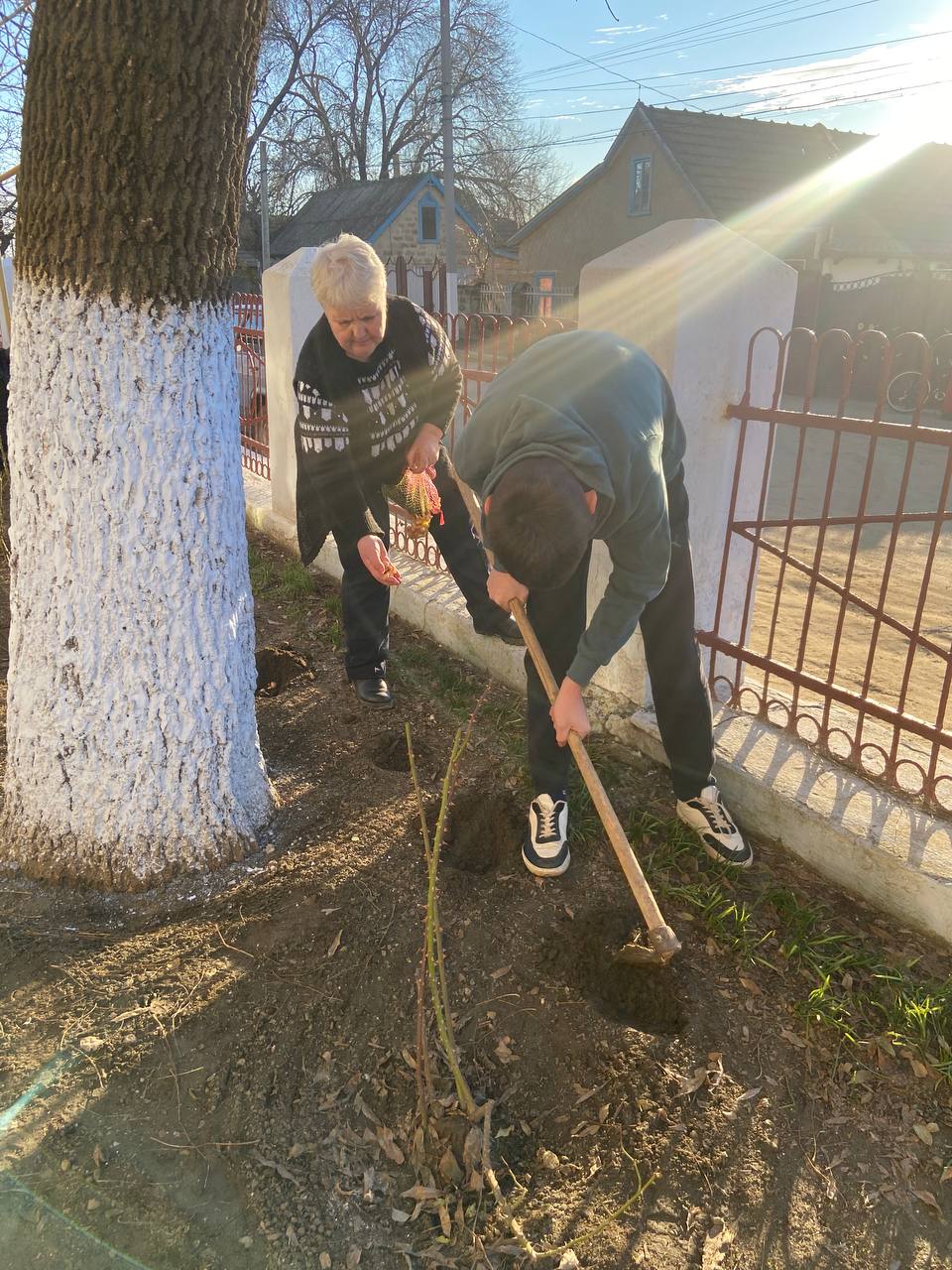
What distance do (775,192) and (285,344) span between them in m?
23.4

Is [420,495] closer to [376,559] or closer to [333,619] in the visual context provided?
[376,559]

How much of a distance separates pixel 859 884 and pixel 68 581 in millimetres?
2399

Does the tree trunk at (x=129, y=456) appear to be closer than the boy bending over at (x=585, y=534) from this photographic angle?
No

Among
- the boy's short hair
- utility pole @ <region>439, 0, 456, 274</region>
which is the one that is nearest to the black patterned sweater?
the boy's short hair

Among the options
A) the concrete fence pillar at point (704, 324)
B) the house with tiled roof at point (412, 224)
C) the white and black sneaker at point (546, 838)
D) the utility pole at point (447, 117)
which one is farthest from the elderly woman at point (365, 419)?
the house with tiled roof at point (412, 224)

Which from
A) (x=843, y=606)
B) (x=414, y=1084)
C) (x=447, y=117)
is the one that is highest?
(x=447, y=117)

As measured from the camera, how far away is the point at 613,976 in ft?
7.34

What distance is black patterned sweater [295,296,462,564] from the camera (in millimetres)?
3033

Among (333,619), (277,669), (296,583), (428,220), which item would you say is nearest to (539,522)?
(277,669)

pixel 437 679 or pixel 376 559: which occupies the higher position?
pixel 376 559

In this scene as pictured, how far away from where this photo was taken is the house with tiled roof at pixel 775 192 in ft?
70.9

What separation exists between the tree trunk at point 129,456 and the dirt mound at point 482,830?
0.66 metres

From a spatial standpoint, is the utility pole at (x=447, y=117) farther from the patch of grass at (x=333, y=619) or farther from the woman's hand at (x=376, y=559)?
the woman's hand at (x=376, y=559)

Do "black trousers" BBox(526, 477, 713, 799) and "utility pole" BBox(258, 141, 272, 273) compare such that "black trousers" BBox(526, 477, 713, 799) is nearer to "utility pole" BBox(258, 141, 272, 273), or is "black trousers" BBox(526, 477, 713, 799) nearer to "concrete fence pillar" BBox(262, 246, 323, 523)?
"concrete fence pillar" BBox(262, 246, 323, 523)
